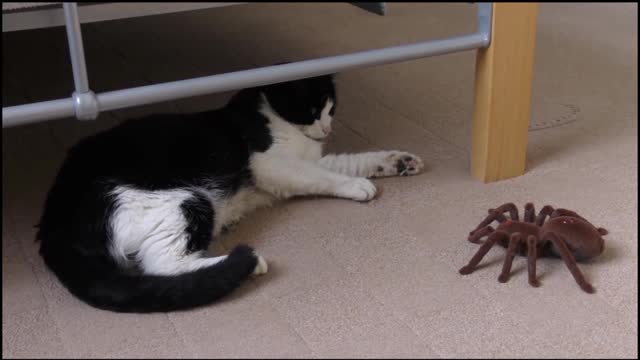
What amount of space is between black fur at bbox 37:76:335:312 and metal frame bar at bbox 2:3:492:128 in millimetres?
111

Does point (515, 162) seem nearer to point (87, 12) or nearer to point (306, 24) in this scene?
point (87, 12)

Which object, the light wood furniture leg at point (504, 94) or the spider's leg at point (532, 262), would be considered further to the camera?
the light wood furniture leg at point (504, 94)

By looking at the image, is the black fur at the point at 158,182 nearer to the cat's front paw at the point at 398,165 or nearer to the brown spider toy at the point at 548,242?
the cat's front paw at the point at 398,165

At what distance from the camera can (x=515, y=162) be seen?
1.51m

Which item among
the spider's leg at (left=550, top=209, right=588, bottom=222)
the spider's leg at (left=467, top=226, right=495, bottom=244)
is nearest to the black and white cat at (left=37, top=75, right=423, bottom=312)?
the spider's leg at (left=467, top=226, right=495, bottom=244)

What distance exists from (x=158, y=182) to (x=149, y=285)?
0.19 metres

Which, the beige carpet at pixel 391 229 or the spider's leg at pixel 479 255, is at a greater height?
the spider's leg at pixel 479 255

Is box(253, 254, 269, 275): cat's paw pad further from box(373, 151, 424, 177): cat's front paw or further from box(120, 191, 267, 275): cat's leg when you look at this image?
box(373, 151, 424, 177): cat's front paw

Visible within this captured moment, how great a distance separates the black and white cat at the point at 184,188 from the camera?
111cm

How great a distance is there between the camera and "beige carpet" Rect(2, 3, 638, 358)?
3.45 ft

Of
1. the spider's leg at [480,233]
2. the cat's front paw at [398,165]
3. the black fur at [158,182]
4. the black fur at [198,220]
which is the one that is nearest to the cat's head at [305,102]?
the black fur at [158,182]

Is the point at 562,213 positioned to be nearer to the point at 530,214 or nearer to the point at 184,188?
the point at 530,214

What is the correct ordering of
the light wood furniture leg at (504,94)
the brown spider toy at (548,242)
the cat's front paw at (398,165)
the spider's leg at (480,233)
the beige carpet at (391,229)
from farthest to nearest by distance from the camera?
the cat's front paw at (398,165)
the light wood furniture leg at (504,94)
the spider's leg at (480,233)
the brown spider toy at (548,242)
the beige carpet at (391,229)

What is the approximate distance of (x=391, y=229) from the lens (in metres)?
1.33
